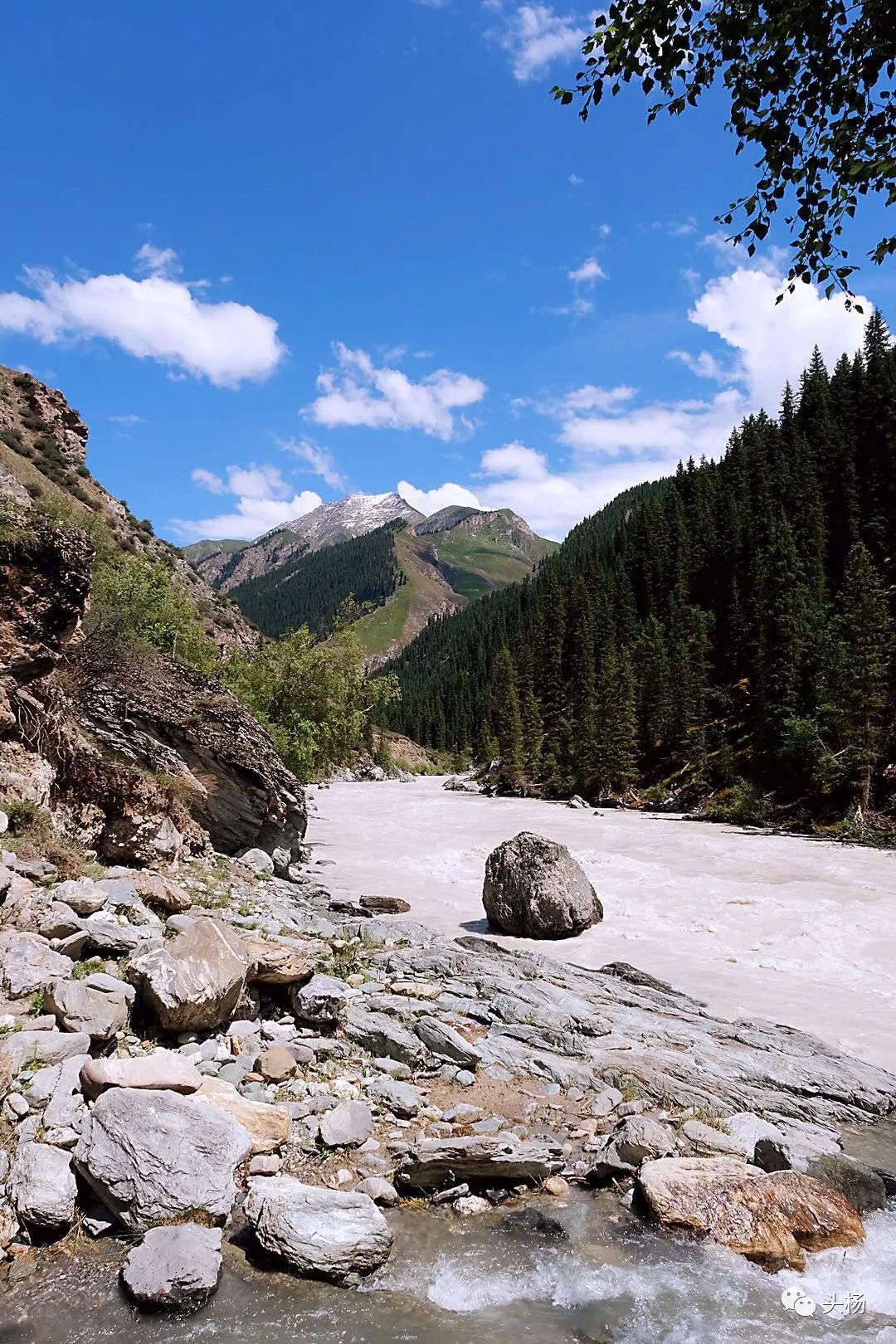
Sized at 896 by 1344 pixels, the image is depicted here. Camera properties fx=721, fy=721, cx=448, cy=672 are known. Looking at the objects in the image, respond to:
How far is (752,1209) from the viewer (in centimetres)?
611

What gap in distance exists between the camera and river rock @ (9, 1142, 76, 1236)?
5.14m

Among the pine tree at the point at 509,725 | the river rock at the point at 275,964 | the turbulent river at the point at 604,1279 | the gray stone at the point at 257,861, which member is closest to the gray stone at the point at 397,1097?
the turbulent river at the point at 604,1279

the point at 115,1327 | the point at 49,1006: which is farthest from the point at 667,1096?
the point at 49,1006

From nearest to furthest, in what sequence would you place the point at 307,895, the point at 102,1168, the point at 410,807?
the point at 102,1168 → the point at 307,895 → the point at 410,807

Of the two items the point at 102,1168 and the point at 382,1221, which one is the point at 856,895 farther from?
the point at 102,1168

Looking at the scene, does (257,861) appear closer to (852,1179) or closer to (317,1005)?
(317,1005)

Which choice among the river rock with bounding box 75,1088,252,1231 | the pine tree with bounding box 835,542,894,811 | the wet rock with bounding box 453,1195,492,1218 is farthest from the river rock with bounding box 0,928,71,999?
the pine tree with bounding box 835,542,894,811

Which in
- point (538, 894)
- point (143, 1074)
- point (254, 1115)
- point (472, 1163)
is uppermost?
point (143, 1074)

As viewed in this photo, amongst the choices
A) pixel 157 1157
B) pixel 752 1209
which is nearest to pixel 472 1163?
pixel 752 1209

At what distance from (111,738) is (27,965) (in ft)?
29.3

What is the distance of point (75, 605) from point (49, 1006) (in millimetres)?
8260

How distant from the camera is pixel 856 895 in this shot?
22.3 metres

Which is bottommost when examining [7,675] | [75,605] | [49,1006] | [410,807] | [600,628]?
[410,807]

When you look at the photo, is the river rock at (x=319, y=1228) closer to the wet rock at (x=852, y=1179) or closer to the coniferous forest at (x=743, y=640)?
the wet rock at (x=852, y=1179)
